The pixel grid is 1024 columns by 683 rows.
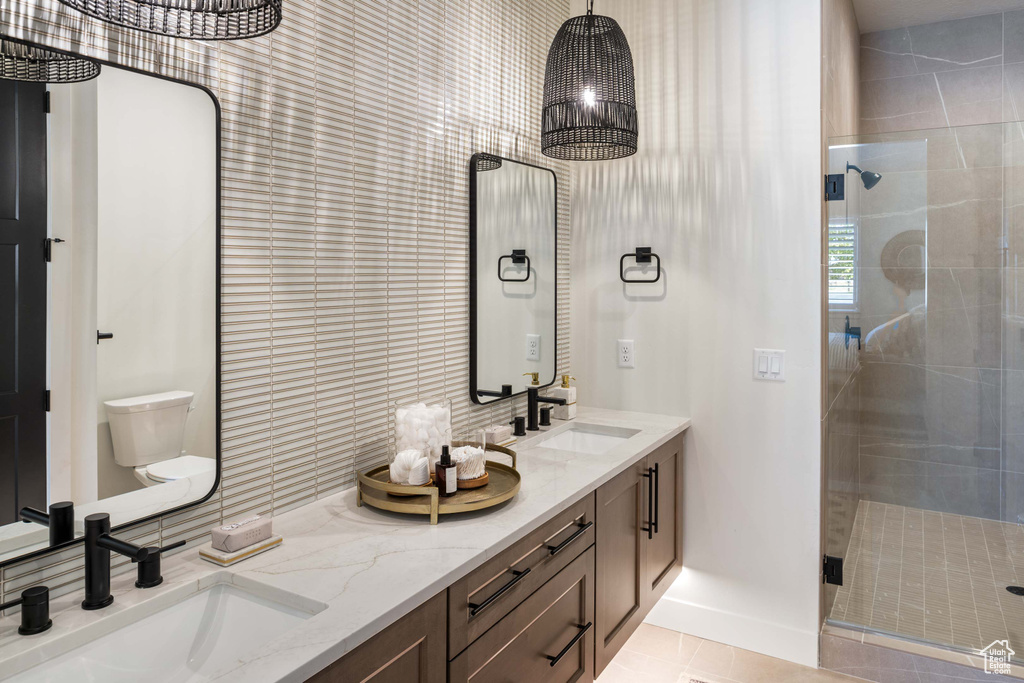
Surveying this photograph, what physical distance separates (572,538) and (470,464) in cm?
34

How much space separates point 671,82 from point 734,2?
364 millimetres

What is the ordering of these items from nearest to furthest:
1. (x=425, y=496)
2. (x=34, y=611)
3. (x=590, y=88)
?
(x=34, y=611) < (x=425, y=496) < (x=590, y=88)

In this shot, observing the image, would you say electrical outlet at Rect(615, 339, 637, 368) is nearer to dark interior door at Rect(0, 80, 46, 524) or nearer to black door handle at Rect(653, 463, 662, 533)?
black door handle at Rect(653, 463, 662, 533)

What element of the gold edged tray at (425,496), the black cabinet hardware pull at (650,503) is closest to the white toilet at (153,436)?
the gold edged tray at (425,496)

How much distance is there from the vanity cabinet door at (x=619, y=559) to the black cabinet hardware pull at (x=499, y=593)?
17.7 inches

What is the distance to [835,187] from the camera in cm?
243

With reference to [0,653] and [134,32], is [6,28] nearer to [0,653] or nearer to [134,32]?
[134,32]

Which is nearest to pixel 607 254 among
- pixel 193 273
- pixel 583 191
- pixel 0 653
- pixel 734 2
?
pixel 583 191

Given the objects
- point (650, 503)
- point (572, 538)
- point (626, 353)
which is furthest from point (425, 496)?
point (626, 353)

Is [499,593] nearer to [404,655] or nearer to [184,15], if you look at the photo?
[404,655]

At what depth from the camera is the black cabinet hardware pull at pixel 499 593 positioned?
1324 millimetres

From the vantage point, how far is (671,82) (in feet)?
8.82

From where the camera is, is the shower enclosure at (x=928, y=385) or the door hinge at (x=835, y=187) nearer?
the shower enclosure at (x=928, y=385)

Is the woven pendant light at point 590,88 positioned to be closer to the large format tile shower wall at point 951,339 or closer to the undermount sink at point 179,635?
the large format tile shower wall at point 951,339
